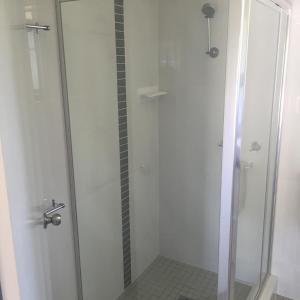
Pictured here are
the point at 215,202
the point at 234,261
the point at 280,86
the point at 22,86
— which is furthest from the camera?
the point at 215,202

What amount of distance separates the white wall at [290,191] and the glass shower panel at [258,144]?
3.0 inches

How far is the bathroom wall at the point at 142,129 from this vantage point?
2.23m

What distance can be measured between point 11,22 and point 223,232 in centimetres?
118

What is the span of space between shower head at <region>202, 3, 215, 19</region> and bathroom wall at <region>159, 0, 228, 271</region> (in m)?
0.03

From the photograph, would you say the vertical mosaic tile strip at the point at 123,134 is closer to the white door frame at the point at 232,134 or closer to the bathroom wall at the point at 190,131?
the bathroom wall at the point at 190,131

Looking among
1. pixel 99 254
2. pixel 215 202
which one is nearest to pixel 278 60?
pixel 215 202

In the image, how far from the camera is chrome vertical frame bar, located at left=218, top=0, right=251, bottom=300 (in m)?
1.24

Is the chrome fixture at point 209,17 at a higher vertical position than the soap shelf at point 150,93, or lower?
higher

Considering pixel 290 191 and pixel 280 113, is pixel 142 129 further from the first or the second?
pixel 290 191

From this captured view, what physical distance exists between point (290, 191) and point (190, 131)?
80cm

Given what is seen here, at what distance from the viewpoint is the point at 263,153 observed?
1972 millimetres

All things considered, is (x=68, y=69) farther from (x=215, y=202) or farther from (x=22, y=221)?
(x=215, y=202)

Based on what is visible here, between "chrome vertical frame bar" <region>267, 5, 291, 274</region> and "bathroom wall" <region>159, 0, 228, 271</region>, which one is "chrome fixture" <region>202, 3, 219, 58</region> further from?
"chrome vertical frame bar" <region>267, 5, 291, 274</region>

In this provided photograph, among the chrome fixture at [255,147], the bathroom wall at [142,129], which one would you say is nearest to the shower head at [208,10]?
the bathroom wall at [142,129]
